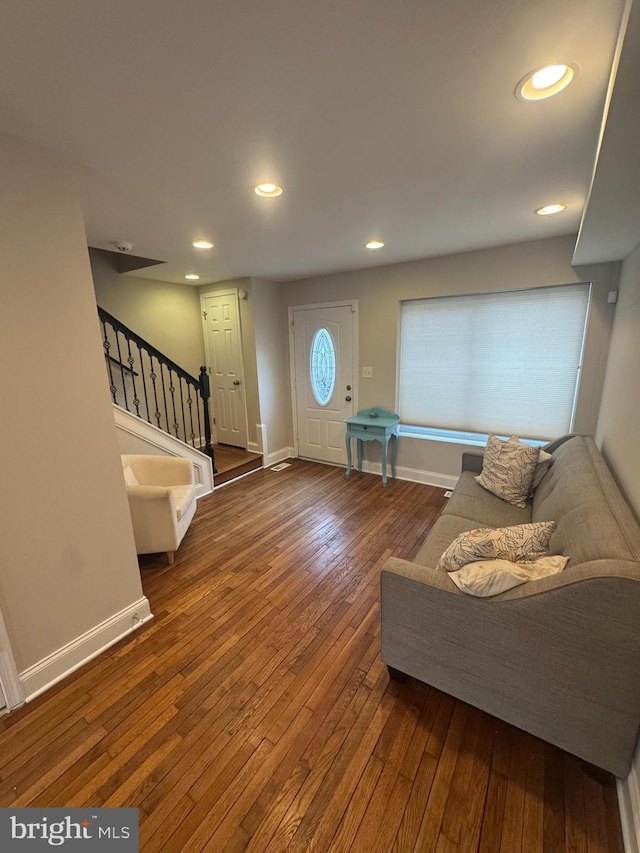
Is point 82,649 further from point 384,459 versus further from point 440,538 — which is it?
point 384,459

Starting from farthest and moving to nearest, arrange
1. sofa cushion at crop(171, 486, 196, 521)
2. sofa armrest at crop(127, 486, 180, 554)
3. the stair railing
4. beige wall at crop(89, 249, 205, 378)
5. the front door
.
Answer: the front door < beige wall at crop(89, 249, 205, 378) < the stair railing < sofa cushion at crop(171, 486, 196, 521) < sofa armrest at crop(127, 486, 180, 554)

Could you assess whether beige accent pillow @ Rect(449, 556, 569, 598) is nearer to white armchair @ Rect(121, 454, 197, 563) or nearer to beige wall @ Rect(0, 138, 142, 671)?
beige wall @ Rect(0, 138, 142, 671)

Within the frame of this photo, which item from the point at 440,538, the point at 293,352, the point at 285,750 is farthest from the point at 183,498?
the point at 293,352

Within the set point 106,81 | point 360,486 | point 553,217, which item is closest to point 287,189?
point 106,81

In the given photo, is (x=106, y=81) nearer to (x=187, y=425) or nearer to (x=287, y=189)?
(x=287, y=189)

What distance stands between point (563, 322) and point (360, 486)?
254 cm

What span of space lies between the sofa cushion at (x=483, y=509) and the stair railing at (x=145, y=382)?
104 inches

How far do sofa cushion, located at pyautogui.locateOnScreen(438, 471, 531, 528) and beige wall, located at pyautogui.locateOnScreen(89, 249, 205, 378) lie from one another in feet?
13.0

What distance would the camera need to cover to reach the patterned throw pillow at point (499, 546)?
1401 millimetres

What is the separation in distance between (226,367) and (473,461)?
11.2 ft

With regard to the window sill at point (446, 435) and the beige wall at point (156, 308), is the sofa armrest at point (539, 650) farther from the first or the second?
the beige wall at point (156, 308)

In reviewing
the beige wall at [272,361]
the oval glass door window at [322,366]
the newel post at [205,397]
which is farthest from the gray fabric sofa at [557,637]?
the beige wall at [272,361]

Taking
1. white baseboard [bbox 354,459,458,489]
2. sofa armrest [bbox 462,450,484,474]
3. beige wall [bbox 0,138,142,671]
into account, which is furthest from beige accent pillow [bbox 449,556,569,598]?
white baseboard [bbox 354,459,458,489]

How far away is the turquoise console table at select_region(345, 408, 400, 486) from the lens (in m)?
3.86
